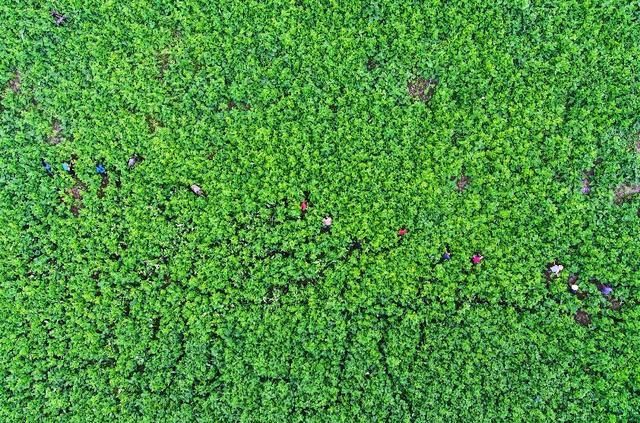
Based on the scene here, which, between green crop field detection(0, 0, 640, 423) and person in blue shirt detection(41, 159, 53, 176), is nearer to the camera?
green crop field detection(0, 0, 640, 423)

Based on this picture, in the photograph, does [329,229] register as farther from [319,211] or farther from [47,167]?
[47,167]

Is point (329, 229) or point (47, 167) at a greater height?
point (329, 229)

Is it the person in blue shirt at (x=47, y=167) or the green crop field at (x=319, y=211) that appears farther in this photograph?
the person in blue shirt at (x=47, y=167)

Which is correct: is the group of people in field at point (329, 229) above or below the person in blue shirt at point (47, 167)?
above

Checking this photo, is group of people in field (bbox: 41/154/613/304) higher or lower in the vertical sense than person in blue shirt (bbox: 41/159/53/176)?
higher

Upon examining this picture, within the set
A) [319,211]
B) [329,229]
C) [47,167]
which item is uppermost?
[319,211]

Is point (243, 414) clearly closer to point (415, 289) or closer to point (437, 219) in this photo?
point (415, 289)

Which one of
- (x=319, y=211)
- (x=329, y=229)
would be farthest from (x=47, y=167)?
(x=329, y=229)

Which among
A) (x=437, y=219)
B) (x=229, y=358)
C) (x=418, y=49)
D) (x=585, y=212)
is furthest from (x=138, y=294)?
(x=585, y=212)

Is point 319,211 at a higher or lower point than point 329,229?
higher
